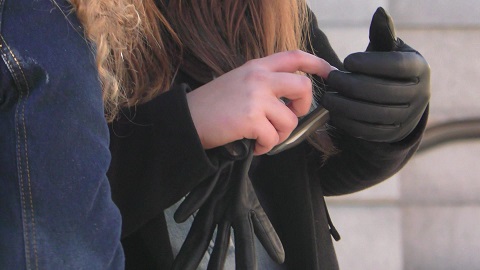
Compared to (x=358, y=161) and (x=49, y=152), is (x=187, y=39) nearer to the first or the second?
(x=358, y=161)

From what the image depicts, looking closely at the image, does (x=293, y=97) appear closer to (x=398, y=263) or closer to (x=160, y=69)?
(x=160, y=69)

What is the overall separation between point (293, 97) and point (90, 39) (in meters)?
0.34

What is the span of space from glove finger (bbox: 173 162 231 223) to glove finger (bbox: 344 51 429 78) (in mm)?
242

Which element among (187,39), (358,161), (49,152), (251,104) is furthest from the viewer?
(358,161)

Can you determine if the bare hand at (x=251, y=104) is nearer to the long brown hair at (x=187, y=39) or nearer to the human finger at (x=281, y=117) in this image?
the human finger at (x=281, y=117)

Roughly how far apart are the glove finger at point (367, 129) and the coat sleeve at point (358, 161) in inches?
4.3

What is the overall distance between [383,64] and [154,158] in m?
0.36

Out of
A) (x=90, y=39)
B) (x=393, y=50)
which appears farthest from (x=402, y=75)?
(x=90, y=39)

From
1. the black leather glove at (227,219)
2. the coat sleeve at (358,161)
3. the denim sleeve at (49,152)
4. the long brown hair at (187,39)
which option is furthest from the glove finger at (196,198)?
Result: the coat sleeve at (358,161)

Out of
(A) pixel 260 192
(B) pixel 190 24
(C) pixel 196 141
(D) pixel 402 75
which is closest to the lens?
(C) pixel 196 141

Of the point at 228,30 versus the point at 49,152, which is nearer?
the point at 49,152

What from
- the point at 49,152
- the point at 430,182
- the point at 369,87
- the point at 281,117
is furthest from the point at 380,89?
the point at 430,182

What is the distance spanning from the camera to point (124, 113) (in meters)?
1.24

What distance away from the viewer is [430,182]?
4.11m
